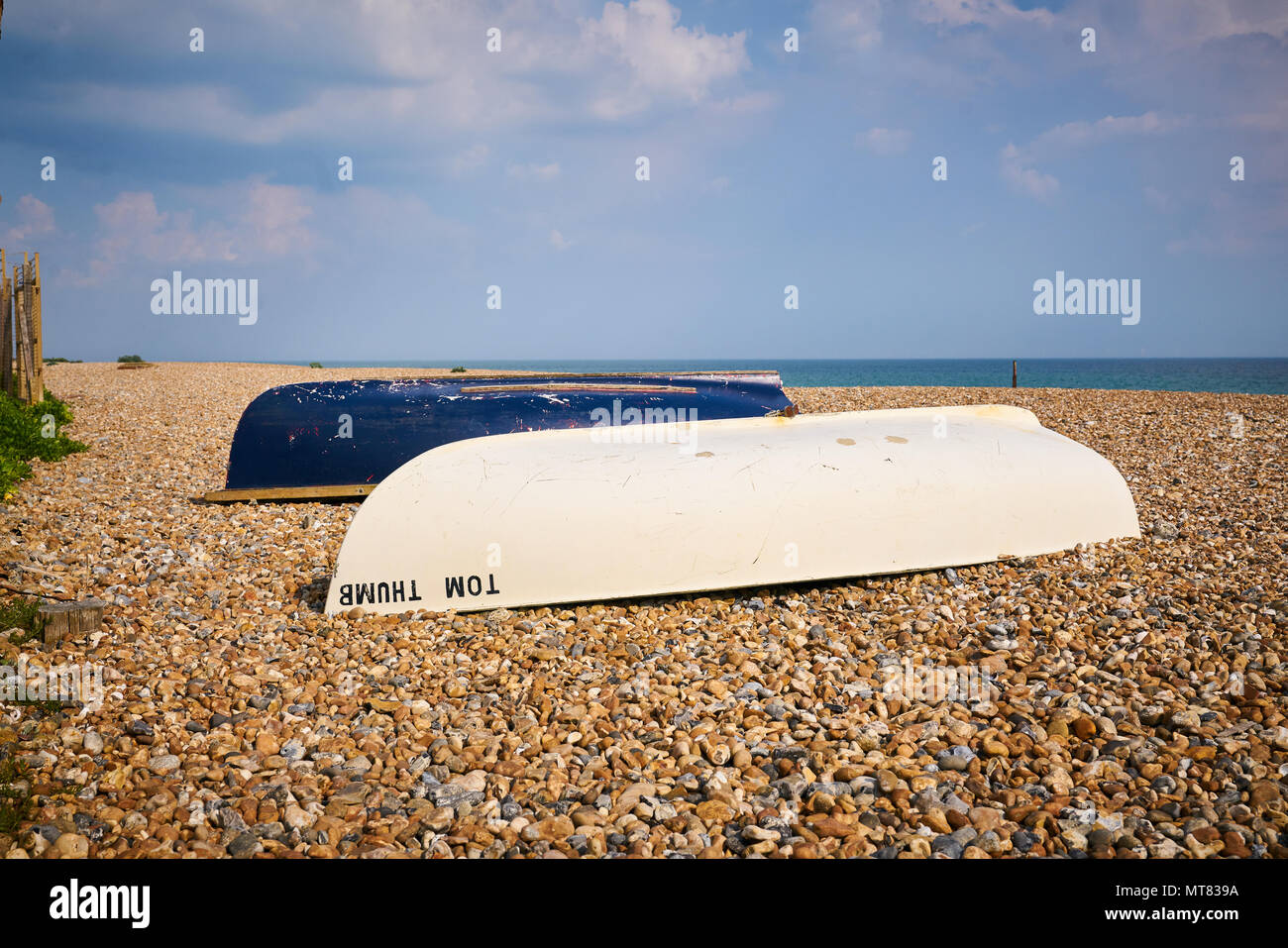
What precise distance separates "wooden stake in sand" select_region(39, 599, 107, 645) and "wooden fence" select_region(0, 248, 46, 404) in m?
9.37

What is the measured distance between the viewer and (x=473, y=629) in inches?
168

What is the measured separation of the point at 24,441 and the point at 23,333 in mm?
3113

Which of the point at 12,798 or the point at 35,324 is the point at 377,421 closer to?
the point at 12,798

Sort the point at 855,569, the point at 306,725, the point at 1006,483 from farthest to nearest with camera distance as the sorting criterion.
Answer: the point at 1006,483 < the point at 855,569 < the point at 306,725

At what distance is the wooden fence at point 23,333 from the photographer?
11.0m

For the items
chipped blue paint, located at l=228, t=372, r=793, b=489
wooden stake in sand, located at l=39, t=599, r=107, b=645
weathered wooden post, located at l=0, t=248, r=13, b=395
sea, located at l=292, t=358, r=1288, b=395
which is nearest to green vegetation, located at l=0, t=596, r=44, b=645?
wooden stake in sand, located at l=39, t=599, r=107, b=645

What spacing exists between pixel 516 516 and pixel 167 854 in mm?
2413

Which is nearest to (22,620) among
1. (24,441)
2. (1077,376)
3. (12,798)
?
(12,798)

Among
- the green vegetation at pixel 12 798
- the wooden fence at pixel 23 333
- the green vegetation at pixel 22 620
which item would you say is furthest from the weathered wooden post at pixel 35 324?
the green vegetation at pixel 12 798

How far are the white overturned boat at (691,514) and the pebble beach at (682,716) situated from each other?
181 mm

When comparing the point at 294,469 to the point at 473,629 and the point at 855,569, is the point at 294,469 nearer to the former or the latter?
the point at 473,629

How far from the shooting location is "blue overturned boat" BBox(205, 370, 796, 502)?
7.27 metres

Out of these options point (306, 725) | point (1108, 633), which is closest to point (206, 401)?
point (306, 725)

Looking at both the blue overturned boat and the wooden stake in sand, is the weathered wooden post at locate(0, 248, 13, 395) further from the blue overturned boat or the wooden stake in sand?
the wooden stake in sand
